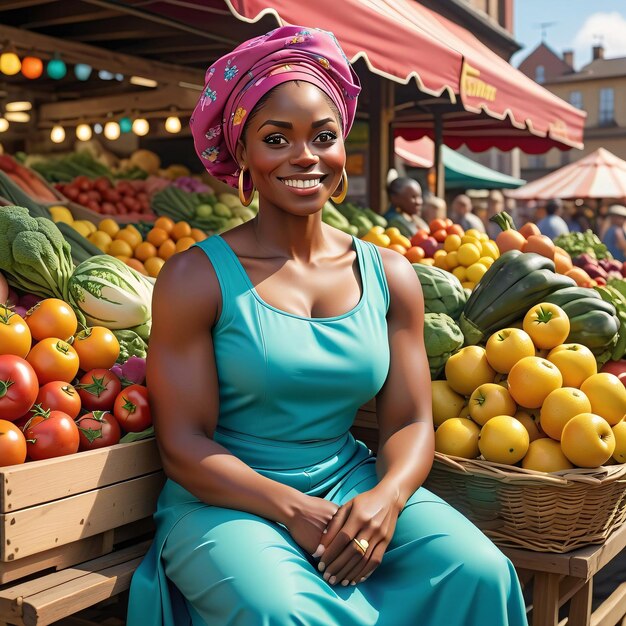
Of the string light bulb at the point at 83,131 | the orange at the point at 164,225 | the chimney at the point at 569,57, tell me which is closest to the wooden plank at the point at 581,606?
the orange at the point at 164,225

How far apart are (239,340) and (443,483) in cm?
103

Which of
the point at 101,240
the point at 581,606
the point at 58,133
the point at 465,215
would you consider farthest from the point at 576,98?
the point at 581,606

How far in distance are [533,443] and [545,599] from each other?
0.51m

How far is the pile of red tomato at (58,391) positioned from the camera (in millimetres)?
2076

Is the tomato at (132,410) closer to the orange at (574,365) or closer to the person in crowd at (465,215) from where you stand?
the orange at (574,365)

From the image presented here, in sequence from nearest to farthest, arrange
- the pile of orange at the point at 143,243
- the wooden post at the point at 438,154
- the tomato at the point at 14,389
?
1. the tomato at the point at 14,389
2. the pile of orange at the point at 143,243
3. the wooden post at the point at 438,154

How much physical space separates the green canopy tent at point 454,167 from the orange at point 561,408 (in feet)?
40.5

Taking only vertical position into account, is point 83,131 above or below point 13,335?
below

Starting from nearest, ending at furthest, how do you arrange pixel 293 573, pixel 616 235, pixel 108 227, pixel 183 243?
1. pixel 293 573
2. pixel 108 227
3. pixel 183 243
4. pixel 616 235

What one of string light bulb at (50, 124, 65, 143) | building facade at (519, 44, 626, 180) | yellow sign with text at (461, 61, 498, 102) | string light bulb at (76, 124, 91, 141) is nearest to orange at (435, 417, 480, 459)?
yellow sign with text at (461, 61, 498, 102)

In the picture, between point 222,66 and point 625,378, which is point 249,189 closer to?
point 222,66

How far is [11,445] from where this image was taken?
1.96 metres

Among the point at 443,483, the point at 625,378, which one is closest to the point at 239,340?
the point at 443,483

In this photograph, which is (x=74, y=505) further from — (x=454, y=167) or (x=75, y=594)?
(x=454, y=167)
